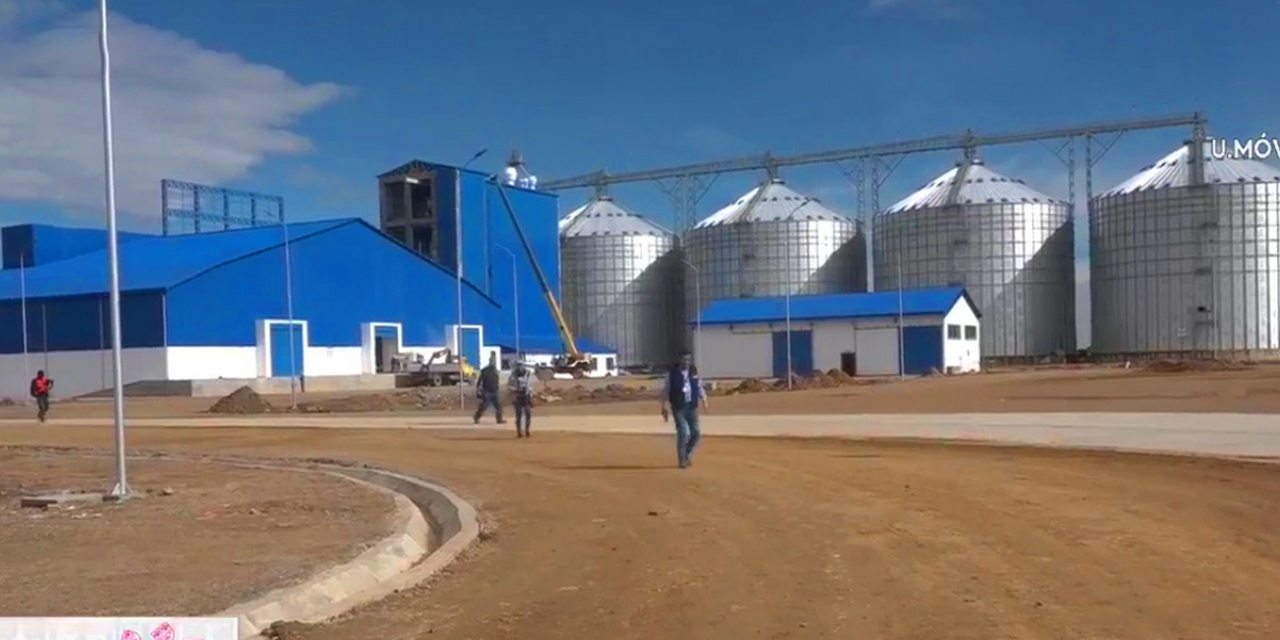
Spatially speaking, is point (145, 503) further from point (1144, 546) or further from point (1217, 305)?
point (1217, 305)

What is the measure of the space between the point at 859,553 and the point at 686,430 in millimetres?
8172

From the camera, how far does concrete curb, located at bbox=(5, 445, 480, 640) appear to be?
8500 millimetres

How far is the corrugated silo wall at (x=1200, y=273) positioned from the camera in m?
76.4

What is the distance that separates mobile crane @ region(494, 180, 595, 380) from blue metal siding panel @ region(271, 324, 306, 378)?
575 inches

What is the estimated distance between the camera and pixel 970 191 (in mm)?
86688

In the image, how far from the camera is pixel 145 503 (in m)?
15.5

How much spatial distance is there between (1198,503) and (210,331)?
202 ft

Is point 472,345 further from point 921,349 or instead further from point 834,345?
point 921,349

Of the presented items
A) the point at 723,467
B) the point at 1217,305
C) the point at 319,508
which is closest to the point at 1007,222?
the point at 1217,305

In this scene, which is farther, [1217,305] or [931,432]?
[1217,305]

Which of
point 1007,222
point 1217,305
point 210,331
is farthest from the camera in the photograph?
point 1007,222

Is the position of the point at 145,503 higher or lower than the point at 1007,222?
lower

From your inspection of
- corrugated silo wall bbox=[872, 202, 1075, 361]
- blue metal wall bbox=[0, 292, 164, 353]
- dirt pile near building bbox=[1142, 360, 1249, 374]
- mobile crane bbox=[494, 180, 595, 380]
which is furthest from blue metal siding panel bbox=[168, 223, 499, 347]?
dirt pile near building bbox=[1142, 360, 1249, 374]

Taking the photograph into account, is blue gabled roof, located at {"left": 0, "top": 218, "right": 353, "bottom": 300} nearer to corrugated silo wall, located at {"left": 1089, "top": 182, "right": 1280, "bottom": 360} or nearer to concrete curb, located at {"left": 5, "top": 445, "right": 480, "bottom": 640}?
corrugated silo wall, located at {"left": 1089, "top": 182, "right": 1280, "bottom": 360}
